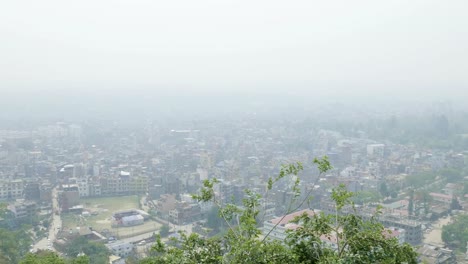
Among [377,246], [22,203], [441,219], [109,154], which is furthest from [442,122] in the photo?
[377,246]

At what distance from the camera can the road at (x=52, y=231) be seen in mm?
8380

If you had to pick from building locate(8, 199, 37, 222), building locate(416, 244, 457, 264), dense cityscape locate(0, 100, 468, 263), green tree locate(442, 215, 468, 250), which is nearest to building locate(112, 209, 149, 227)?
dense cityscape locate(0, 100, 468, 263)

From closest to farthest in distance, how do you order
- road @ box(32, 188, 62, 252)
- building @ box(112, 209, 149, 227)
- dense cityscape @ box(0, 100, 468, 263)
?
road @ box(32, 188, 62, 252) → dense cityscape @ box(0, 100, 468, 263) → building @ box(112, 209, 149, 227)

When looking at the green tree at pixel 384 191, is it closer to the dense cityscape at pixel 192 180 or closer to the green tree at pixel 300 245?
the dense cityscape at pixel 192 180

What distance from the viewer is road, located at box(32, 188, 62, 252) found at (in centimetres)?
838

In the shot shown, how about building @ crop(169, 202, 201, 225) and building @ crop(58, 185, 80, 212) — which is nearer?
building @ crop(169, 202, 201, 225)

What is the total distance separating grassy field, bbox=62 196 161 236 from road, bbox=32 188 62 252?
0.14m

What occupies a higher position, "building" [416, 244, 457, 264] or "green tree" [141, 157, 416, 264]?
"green tree" [141, 157, 416, 264]

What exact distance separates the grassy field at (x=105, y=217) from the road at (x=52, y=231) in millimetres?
142

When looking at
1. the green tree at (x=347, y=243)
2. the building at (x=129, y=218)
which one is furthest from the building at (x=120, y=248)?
the green tree at (x=347, y=243)

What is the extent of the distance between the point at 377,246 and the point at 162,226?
765 cm

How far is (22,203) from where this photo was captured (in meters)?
10.4

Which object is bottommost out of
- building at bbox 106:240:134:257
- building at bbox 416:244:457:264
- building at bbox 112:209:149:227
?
building at bbox 112:209:149:227

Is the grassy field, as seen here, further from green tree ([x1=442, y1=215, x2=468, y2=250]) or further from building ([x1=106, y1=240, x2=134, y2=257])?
green tree ([x1=442, y1=215, x2=468, y2=250])
